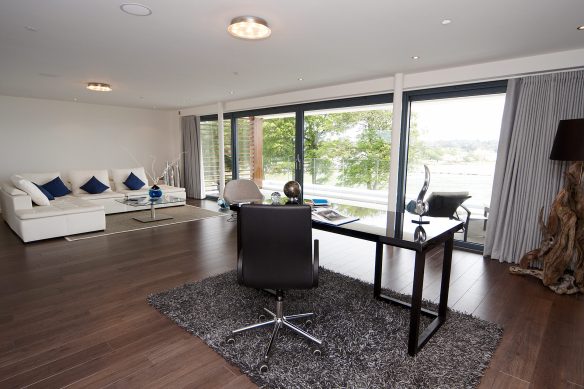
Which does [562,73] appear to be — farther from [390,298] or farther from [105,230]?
[105,230]

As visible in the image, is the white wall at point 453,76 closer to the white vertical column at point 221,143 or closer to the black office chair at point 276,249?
the white vertical column at point 221,143

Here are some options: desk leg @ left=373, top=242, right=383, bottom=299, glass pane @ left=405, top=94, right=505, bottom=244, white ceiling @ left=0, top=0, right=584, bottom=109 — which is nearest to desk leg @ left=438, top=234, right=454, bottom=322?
desk leg @ left=373, top=242, right=383, bottom=299

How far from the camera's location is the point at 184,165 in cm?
886

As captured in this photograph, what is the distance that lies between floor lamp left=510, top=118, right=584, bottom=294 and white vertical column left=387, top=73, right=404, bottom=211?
180cm

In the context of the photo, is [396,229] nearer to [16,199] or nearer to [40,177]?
[16,199]

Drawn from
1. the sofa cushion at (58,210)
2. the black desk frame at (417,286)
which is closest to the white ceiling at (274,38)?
the black desk frame at (417,286)

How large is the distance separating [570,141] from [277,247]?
2.92 meters

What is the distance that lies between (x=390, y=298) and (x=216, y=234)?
294 cm

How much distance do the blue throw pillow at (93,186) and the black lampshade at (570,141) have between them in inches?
290

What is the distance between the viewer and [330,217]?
2635 mm

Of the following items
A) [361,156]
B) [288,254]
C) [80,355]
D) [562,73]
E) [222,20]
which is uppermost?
[222,20]

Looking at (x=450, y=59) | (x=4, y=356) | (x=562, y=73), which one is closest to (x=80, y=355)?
(x=4, y=356)

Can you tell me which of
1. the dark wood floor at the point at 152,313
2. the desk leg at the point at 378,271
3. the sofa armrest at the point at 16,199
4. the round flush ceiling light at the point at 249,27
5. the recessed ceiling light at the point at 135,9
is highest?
the recessed ceiling light at the point at 135,9

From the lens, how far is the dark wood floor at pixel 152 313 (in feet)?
6.23
